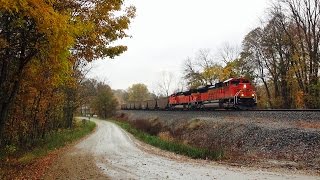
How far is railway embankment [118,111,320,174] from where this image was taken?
16734mm

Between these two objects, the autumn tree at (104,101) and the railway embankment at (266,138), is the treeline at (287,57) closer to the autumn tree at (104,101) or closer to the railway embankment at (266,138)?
the railway embankment at (266,138)

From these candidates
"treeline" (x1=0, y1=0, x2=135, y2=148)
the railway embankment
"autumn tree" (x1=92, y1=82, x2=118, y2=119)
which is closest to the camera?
"treeline" (x1=0, y1=0, x2=135, y2=148)

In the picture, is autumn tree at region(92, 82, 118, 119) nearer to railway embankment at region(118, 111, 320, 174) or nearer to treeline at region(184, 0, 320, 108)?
treeline at region(184, 0, 320, 108)

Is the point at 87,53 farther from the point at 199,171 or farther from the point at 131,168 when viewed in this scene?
the point at 199,171

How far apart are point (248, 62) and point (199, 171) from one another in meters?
45.4

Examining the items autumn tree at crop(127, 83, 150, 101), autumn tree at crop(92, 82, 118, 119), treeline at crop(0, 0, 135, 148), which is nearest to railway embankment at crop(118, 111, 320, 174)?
treeline at crop(0, 0, 135, 148)

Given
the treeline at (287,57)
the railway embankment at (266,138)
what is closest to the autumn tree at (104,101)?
the treeline at (287,57)

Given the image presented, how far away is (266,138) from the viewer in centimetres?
2014

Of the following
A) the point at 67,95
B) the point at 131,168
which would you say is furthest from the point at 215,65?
the point at 131,168

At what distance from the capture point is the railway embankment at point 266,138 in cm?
1673

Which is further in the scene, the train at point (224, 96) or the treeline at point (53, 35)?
the train at point (224, 96)

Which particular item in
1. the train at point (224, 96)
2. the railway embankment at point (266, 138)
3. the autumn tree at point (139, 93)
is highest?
the autumn tree at point (139, 93)

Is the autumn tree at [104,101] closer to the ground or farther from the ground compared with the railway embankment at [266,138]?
farther from the ground

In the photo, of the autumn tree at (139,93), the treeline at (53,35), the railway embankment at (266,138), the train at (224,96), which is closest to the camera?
the treeline at (53,35)
